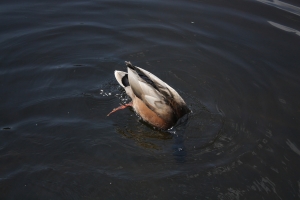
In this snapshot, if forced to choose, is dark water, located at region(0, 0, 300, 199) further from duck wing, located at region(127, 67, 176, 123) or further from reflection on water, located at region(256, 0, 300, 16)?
duck wing, located at region(127, 67, 176, 123)

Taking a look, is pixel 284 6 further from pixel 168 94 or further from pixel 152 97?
pixel 152 97

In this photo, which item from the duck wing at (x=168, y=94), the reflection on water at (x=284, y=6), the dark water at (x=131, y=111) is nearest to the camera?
the dark water at (x=131, y=111)

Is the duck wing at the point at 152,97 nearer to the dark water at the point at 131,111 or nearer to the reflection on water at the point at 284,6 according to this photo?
the dark water at the point at 131,111

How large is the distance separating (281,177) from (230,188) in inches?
29.1

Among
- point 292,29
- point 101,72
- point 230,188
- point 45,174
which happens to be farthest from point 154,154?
point 292,29

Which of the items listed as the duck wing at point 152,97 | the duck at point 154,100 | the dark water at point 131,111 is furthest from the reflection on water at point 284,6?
the duck wing at point 152,97

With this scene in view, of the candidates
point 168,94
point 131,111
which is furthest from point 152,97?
point 131,111

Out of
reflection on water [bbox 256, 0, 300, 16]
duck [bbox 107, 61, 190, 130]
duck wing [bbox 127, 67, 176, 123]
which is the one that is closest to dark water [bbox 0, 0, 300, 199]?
reflection on water [bbox 256, 0, 300, 16]

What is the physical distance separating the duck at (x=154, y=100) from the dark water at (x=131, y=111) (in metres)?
0.19

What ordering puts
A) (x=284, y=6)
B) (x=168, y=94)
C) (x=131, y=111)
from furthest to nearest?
(x=284, y=6) → (x=131, y=111) → (x=168, y=94)

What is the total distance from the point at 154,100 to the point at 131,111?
691 mm

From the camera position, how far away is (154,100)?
19.4ft

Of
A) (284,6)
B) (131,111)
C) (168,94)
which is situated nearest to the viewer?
(168,94)

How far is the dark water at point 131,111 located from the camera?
5.12 m
